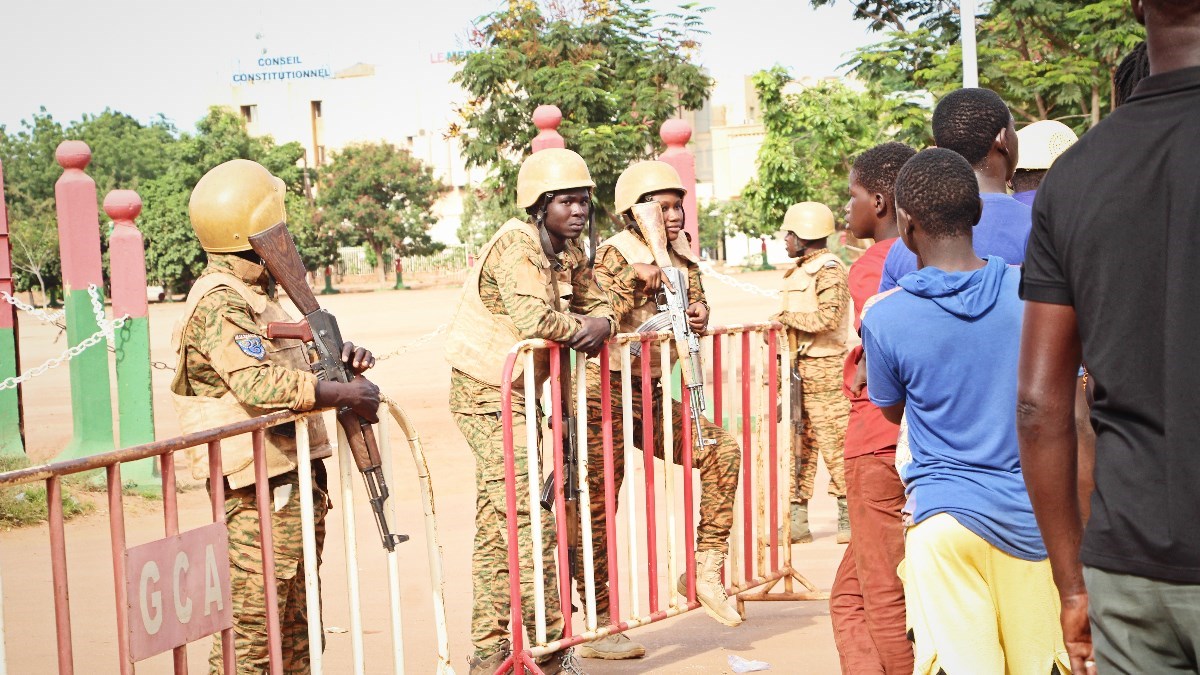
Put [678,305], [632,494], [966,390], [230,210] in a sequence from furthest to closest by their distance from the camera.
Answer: [678,305] < [632,494] < [230,210] < [966,390]

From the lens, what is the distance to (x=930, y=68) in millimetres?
13625

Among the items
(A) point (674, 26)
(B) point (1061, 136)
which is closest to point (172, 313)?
(A) point (674, 26)

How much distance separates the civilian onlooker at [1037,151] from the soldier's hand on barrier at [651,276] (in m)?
1.78

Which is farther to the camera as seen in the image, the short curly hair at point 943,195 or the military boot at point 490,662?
the military boot at point 490,662

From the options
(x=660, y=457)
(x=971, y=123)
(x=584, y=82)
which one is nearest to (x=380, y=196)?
(x=584, y=82)

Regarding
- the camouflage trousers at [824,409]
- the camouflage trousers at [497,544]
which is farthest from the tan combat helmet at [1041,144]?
the camouflage trousers at [824,409]

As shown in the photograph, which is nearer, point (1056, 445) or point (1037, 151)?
point (1056, 445)

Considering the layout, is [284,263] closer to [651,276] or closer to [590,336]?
[590,336]

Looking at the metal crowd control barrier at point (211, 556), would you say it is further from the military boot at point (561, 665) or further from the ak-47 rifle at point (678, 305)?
the ak-47 rifle at point (678, 305)

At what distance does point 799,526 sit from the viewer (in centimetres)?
788

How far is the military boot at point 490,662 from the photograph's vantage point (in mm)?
5039

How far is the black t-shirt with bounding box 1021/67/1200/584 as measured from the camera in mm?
1856

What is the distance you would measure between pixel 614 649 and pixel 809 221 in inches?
145

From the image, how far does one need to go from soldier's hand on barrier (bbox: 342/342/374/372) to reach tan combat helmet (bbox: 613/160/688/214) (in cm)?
224
